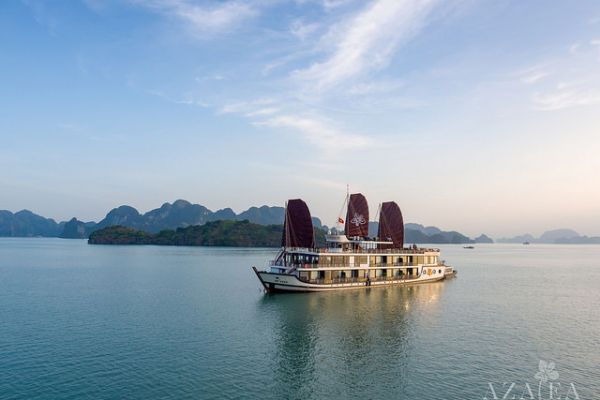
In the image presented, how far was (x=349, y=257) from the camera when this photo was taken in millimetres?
70312

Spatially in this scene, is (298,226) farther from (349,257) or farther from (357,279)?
(357,279)

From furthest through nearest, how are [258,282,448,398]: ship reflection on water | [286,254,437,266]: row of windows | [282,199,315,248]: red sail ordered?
[282,199,315,248]: red sail
[286,254,437,266]: row of windows
[258,282,448,398]: ship reflection on water

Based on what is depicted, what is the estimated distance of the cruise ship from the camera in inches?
2571

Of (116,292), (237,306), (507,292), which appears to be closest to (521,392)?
(237,306)

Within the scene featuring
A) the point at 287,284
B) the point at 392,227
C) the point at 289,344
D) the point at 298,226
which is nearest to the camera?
the point at 289,344

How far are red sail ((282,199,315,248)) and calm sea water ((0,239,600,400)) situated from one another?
1195 cm

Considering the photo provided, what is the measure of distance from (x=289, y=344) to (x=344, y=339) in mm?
5662

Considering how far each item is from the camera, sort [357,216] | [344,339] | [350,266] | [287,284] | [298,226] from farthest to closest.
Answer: [357,216] → [298,226] → [350,266] → [287,284] → [344,339]

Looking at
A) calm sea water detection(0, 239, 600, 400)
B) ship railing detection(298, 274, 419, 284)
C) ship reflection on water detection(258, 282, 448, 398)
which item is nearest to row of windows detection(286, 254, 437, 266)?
ship railing detection(298, 274, 419, 284)

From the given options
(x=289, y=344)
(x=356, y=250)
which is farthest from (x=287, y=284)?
(x=289, y=344)

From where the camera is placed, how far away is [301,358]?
116ft

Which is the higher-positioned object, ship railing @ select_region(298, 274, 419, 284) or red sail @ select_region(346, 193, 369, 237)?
red sail @ select_region(346, 193, 369, 237)

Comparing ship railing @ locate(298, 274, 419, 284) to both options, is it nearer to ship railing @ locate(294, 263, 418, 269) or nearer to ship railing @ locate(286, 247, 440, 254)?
ship railing @ locate(294, 263, 418, 269)

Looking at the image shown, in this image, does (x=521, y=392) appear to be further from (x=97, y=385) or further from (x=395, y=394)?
(x=97, y=385)
